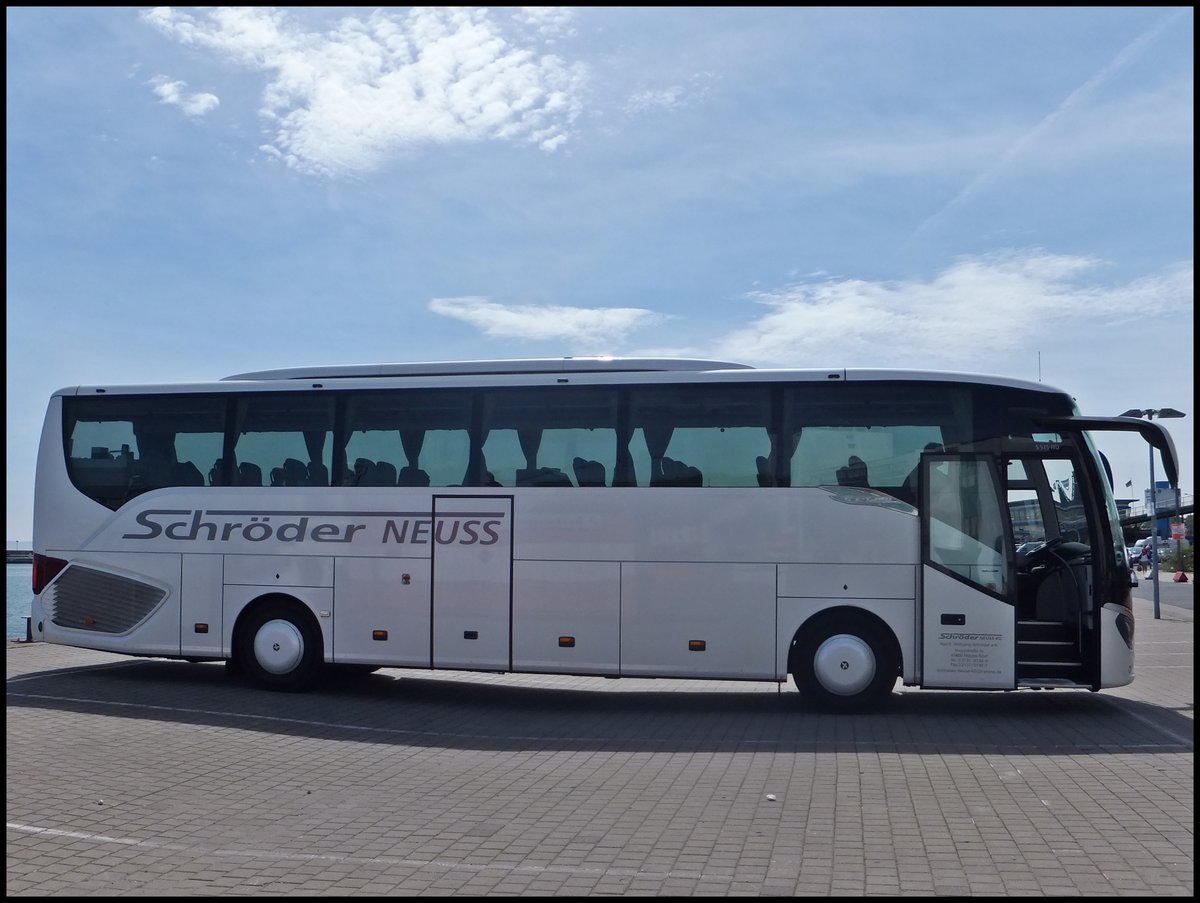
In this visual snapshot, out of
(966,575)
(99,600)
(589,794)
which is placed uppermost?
(966,575)

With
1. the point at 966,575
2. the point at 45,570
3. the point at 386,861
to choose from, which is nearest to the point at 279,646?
the point at 45,570

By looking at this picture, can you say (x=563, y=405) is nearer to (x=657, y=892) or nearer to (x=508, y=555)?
(x=508, y=555)

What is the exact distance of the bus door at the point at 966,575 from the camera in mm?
11812

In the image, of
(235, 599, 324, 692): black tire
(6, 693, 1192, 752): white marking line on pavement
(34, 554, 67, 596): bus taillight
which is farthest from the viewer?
(34, 554, 67, 596): bus taillight

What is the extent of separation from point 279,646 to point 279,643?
4 centimetres

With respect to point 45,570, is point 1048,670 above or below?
below

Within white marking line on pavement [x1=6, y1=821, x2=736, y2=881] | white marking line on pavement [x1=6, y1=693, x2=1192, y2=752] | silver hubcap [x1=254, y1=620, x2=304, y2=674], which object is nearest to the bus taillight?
white marking line on pavement [x1=6, y1=693, x2=1192, y2=752]

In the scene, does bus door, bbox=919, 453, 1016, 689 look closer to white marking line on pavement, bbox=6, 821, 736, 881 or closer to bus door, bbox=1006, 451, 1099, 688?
bus door, bbox=1006, 451, 1099, 688

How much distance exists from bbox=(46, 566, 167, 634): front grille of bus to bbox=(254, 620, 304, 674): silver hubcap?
140 cm

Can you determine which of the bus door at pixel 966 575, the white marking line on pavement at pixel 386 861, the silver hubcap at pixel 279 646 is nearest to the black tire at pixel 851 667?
the bus door at pixel 966 575

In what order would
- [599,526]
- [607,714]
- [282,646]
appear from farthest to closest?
[282,646], [599,526], [607,714]

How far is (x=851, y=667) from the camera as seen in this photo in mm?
11953

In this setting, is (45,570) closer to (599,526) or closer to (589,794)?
(599,526)

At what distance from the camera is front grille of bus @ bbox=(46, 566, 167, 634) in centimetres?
1402
